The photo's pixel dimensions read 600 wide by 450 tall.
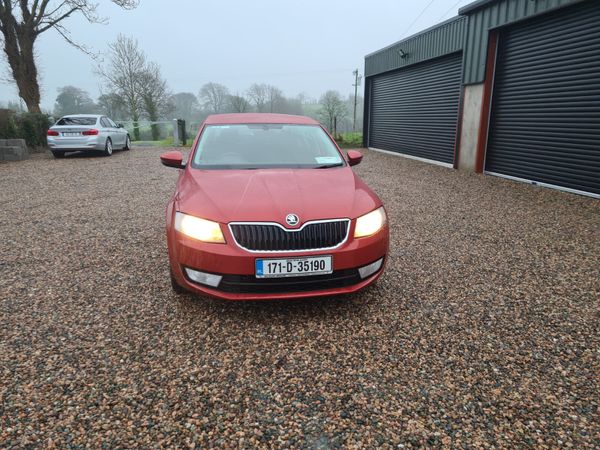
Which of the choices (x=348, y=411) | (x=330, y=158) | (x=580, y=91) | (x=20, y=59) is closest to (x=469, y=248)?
(x=330, y=158)

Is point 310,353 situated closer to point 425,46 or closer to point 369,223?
point 369,223

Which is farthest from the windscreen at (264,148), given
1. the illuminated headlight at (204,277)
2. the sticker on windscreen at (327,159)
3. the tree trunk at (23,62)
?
the tree trunk at (23,62)

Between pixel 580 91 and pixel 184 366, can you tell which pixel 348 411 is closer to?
pixel 184 366

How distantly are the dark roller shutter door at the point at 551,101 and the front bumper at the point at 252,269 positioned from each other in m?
6.38

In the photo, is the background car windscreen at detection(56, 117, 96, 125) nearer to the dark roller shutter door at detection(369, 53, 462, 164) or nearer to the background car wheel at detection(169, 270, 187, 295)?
the dark roller shutter door at detection(369, 53, 462, 164)

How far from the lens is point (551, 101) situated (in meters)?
7.88

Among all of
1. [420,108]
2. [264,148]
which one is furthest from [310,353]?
[420,108]

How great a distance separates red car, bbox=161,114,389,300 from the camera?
8.79 ft

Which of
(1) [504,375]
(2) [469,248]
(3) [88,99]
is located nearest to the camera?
(1) [504,375]

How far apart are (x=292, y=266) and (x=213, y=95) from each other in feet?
176

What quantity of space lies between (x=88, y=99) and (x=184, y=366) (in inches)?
2390

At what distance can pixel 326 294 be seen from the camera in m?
2.81

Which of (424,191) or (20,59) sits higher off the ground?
(20,59)

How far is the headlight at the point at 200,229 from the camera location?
271cm
